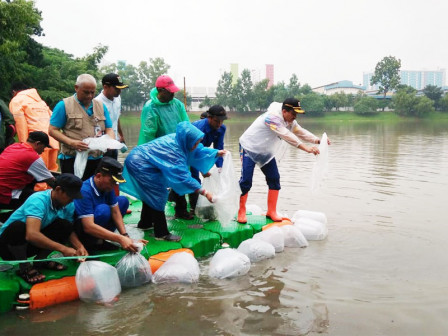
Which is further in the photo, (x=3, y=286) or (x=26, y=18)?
(x=26, y=18)

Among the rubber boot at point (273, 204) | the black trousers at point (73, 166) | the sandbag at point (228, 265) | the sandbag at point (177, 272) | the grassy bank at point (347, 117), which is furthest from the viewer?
the grassy bank at point (347, 117)

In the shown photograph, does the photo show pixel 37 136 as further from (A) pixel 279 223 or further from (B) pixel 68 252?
(A) pixel 279 223

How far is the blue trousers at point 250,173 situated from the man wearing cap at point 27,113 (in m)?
2.62

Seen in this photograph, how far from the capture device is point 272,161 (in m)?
5.20

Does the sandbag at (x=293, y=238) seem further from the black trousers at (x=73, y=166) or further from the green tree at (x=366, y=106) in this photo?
the green tree at (x=366, y=106)

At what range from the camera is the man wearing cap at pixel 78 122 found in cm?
406

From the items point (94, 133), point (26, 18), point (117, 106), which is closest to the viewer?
point (94, 133)

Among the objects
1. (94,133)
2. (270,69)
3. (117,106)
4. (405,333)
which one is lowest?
(405,333)

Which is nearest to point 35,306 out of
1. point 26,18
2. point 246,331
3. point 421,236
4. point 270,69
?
point 246,331

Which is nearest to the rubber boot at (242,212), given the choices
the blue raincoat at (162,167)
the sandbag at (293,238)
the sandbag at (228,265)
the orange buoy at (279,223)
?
the orange buoy at (279,223)

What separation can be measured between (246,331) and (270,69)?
15356 centimetres

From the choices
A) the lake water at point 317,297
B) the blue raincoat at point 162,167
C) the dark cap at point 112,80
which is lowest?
the lake water at point 317,297

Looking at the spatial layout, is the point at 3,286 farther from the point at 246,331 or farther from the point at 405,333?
the point at 405,333

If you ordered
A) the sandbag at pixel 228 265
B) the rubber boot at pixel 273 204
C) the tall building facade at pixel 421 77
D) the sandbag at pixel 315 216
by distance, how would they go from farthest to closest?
the tall building facade at pixel 421 77
the sandbag at pixel 315 216
the rubber boot at pixel 273 204
the sandbag at pixel 228 265
